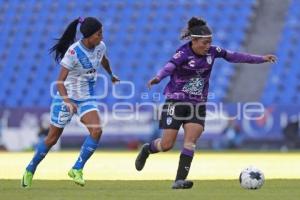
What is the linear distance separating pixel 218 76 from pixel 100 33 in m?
16.4

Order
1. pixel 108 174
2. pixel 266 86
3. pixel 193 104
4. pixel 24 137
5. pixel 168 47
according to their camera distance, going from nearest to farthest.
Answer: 1. pixel 193 104
2. pixel 108 174
3. pixel 24 137
4. pixel 266 86
5. pixel 168 47

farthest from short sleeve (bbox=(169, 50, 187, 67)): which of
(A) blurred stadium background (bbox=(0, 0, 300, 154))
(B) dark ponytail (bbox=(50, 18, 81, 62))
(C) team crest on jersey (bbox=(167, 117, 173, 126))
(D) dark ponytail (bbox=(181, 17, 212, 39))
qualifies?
(A) blurred stadium background (bbox=(0, 0, 300, 154))

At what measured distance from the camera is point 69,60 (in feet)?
34.4

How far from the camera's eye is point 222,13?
28.5 metres

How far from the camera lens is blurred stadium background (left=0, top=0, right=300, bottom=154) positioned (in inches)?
944

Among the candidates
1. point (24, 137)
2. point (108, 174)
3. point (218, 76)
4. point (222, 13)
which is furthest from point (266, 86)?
point (108, 174)

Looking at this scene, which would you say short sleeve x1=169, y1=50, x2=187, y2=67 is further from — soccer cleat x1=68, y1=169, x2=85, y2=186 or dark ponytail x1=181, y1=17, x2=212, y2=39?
soccer cleat x1=68, y1=169, x2=85, y2=186

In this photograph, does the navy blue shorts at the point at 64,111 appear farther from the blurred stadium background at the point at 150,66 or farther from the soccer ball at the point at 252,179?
the blurred stadium background at the point at 150,66

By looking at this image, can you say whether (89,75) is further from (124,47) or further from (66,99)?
(124,47)

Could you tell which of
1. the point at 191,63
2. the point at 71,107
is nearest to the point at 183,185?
the point at 191,63

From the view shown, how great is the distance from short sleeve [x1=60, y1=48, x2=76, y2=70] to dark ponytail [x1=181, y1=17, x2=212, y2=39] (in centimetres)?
139

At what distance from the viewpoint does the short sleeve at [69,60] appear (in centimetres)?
1049

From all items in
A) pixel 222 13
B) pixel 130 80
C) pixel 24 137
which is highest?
pixel 222 13

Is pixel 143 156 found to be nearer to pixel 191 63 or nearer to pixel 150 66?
pixel 191 63
